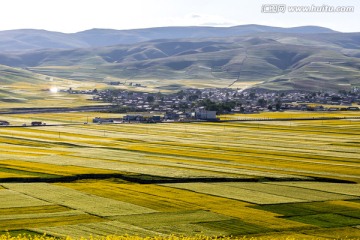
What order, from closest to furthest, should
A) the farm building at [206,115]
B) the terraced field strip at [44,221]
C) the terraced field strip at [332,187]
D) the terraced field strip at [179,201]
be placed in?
the terraced field strip at [44,221] → the terraced field strip at [179,201] → the terraced field strip at [332,187] → the farm building at [206,115]

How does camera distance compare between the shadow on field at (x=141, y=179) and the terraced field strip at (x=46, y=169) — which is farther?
the terraced field strip at (x=46, y=169)

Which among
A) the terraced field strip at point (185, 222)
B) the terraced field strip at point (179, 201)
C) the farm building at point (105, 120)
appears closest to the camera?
the terraced field strip at point (185, 222)

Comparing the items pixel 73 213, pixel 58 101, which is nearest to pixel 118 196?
pixel 73 213

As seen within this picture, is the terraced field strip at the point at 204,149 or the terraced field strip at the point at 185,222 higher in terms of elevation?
the terraced field strip at the point at 185,222

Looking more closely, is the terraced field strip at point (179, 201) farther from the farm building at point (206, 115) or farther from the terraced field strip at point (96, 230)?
the farm building at point (206, 115)

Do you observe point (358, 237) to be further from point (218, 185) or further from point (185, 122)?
point (185, 122)

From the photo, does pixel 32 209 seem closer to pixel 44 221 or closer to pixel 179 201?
pixel 44 221

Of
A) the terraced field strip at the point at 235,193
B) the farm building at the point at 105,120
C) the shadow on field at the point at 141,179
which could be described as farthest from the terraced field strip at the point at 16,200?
the farm building at the point at 105,120
